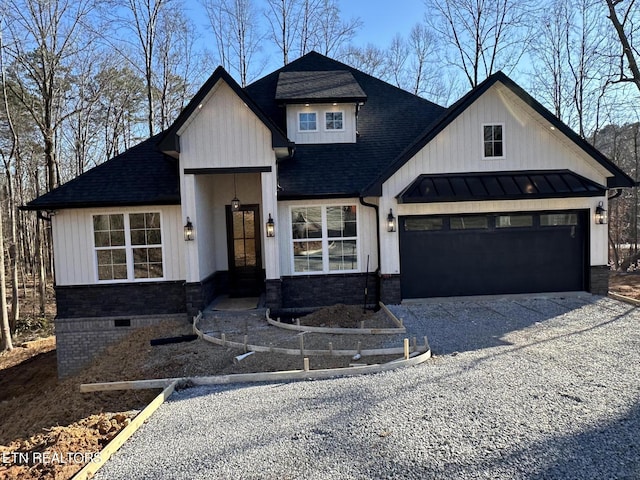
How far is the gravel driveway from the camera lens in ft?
12.2

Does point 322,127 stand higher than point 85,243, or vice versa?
point 322,127

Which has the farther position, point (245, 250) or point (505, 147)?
point (245, 250)

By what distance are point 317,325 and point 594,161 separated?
27.6ft

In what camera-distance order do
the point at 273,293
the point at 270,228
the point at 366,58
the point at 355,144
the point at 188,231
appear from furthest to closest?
the point at 366,58 < the point at 355,144 < the point at 273,293 < the point at 270,228 < the point at 188,231

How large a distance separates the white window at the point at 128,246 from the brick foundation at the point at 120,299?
0.29m

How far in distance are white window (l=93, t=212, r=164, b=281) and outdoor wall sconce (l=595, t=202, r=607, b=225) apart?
38.0ft

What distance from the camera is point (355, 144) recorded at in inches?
496

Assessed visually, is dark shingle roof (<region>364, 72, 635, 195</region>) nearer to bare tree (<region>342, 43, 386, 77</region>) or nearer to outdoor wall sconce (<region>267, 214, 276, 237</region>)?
outdoor wall sconce (<region>267, 214, 276, 237</region>)

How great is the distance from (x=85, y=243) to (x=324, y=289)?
6.40 metres

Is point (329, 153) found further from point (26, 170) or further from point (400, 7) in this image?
point (26, 170)

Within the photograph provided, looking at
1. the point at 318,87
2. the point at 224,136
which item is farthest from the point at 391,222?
the point at 318,87

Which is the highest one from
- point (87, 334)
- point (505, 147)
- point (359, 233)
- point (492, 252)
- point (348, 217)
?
→ point (505, 147)

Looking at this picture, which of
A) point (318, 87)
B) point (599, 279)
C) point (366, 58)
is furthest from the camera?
point (366, 58)

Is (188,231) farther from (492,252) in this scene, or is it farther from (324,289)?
(492,252)
